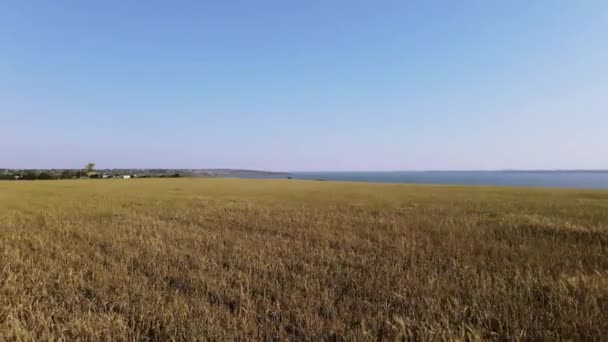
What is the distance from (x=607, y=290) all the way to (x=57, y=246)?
32.3 ft

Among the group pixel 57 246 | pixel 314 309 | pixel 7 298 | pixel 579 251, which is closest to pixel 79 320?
pixel 7 298

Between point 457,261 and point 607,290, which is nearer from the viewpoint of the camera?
point 607,290

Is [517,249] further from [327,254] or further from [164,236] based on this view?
[164,236]

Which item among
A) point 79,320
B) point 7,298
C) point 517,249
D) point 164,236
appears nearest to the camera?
point 79,320

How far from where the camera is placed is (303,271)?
215 inches

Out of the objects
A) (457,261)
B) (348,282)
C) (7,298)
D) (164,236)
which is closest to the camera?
(7,298)

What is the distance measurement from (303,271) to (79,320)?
3.12 m

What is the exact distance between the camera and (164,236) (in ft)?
28.3

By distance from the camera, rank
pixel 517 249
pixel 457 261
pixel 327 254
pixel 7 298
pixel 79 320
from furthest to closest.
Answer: pixel 517 249, pixel 327 254, pixel 457 261, pixel 7 298, pixel 79 320

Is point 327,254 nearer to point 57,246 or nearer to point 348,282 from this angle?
point 348,282

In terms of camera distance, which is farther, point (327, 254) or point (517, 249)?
point (517, 249)

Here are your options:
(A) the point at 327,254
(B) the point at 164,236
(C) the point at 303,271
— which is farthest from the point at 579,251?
(B) the point at 164,236

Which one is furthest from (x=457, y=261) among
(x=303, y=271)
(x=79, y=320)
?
(x=79, y=320)

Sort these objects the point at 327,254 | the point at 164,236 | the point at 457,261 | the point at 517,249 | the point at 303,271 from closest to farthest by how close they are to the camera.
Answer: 1. the point at 303,271
2. the point at 457,261
3. the point at 327,254
4. the point at 517,249
5. the point at 164,236
